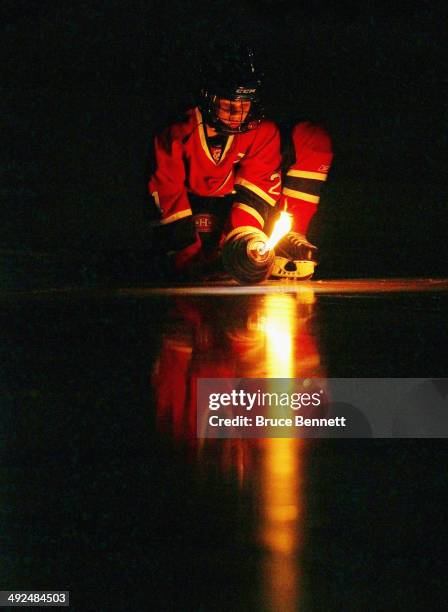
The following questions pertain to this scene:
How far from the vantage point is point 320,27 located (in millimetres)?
22125

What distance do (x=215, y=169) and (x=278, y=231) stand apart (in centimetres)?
90

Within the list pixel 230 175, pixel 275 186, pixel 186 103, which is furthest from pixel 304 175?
pixel 186 103

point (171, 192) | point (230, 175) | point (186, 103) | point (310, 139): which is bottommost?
point (171, 192)

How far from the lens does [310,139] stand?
10523mm

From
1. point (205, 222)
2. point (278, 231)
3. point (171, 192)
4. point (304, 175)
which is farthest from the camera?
point (304, 175)

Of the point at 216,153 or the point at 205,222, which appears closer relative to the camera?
the point at 216,153

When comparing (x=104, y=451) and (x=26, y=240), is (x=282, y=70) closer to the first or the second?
(x=26, y=240)

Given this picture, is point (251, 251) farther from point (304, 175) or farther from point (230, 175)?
point (304, 175)

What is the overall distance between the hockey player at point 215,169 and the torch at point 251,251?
41 cm

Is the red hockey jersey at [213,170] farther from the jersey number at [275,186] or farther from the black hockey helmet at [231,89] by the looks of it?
the black hockey helmet at [231,89]

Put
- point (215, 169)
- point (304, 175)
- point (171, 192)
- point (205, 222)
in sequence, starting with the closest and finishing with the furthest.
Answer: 1. point (171, 192)
2. point (215, 169)
3. point (205, 222)
4. point (304, 175)

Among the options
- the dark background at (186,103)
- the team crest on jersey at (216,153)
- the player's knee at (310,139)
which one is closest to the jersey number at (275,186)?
the player's knee at (310,139)

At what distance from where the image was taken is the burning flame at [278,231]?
9.53 m

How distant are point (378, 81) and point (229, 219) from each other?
10.2 meters
